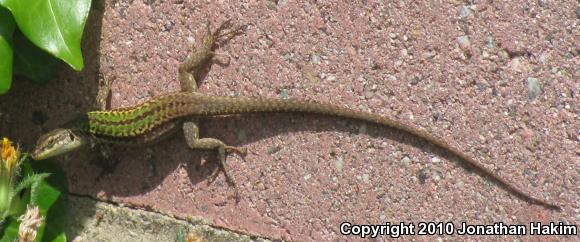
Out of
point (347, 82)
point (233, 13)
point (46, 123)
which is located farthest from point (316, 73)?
point (46, 123)

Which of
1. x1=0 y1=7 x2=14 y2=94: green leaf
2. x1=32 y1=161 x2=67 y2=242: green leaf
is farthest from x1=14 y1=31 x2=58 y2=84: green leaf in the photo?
x1=32 y1=161 x2=67 y2=242: green leaf

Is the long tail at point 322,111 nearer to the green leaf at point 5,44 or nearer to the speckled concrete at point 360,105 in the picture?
the speckled concrete at point 360,105

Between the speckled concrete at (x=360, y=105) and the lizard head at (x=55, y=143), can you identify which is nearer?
the speckled concrete at (x=360, y=105)

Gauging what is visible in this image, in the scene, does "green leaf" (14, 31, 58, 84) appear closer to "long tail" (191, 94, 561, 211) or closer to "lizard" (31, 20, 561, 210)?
"lizard" (31, 20, 561, 210)

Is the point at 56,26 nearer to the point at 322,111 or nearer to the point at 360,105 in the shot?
the point at 322,111

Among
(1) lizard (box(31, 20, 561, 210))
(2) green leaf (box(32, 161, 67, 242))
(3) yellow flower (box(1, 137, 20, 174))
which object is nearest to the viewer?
(3) yellow flower (box(1, 137, 20, 174))

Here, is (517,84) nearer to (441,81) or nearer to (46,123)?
(441,81)

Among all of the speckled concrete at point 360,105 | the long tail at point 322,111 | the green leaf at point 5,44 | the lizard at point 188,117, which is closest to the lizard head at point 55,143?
the lizard at point 188,117
